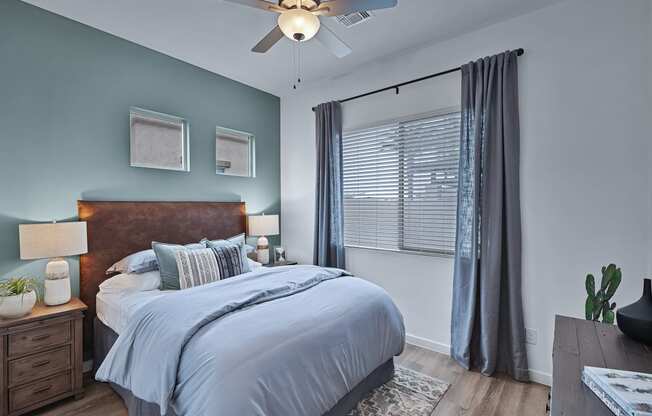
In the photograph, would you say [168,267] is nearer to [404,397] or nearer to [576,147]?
[404,397]

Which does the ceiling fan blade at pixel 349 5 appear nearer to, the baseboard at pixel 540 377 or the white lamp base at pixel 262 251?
the white lamp base at pixel 262 251

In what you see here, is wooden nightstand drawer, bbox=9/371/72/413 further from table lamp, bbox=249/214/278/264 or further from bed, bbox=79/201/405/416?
table lamp, bbox=249/214/278/264

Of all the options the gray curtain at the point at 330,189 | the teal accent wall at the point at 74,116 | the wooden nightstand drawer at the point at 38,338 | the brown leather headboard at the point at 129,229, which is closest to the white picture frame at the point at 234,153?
→ the teal accent wall at the point at 74,116

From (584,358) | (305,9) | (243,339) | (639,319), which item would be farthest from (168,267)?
(639,319)

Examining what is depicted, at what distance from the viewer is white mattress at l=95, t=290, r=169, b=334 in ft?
6.81

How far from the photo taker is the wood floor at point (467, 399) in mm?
2074

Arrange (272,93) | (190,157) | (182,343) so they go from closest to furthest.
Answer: (182,343)
(190,157)
(272,93)

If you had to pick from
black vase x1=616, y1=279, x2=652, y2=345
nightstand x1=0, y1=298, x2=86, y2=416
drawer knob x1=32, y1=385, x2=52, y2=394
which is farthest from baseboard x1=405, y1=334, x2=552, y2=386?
drawer knob x1=32, y1=385, x2=52, y2=394

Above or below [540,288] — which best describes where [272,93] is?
above

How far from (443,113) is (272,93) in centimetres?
233

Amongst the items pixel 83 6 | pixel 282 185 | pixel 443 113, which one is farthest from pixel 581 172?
pixel 83 6

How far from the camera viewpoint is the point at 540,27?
239cm

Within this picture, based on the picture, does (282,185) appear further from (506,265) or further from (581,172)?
(581,172)

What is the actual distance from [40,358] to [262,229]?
82.8 inches
